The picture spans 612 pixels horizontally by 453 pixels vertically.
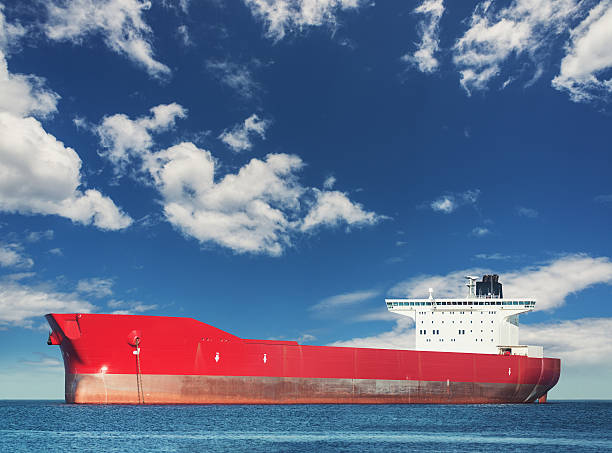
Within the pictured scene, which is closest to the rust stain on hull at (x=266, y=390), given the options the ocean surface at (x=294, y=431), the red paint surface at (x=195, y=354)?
the red paint surface at (x=195, y=354)

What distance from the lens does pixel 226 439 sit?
18.7 meters

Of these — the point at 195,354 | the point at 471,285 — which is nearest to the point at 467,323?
the point at 471,285

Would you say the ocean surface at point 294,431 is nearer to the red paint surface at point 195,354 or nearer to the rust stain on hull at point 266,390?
the rust stain on hull at point 266,390

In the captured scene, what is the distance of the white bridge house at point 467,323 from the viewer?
114 ft

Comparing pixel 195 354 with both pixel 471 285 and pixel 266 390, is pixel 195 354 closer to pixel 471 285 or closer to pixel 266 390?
pixel 266 390

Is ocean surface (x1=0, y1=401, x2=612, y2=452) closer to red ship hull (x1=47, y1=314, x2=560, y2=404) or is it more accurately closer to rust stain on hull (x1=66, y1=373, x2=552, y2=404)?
rust stain on hull (x1=66, y1=373, x2=552, y2=404)

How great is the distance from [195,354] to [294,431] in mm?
6402

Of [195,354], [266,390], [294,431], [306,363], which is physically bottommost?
[294,431]

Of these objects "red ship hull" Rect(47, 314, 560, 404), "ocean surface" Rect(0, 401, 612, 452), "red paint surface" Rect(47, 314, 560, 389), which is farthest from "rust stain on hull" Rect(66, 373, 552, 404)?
"ocean surface" Rect(0, 401, 612, 452)

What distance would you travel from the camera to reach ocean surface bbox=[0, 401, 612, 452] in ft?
58.5

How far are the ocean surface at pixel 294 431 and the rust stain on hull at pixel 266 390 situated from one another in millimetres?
593

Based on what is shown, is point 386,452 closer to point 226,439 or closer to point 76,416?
point 226,439

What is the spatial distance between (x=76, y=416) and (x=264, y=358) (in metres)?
7.57

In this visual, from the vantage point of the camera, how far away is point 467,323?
35000 mm
